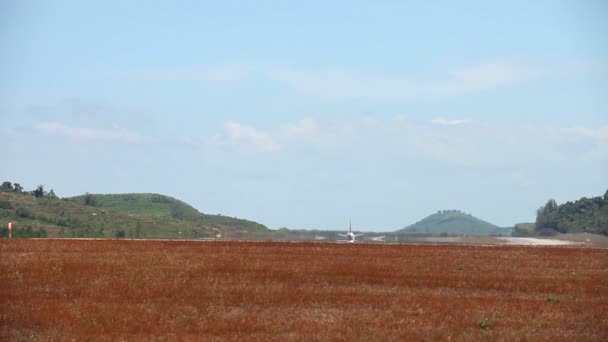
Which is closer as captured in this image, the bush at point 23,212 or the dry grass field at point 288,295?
the dry grass field at point 288,295

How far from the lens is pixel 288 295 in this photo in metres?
34.1

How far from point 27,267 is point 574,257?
114 ft

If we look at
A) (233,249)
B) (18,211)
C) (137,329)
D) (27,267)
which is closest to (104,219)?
(18,211)

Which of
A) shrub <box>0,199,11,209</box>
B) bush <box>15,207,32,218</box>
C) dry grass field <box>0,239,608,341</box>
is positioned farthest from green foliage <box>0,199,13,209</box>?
dry grass field <box>0,239,608,341</box>

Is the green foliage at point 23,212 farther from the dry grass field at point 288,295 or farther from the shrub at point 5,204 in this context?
the dry grass field at point 288,295

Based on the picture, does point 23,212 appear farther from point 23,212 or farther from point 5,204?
point 5,204

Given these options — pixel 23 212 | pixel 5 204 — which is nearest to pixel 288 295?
pixel 23 212

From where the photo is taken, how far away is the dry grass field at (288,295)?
88.2 ft

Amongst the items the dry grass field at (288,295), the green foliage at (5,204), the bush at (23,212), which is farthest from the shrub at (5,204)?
the dry grass field at (288,295)

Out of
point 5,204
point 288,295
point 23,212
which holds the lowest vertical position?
point 288,295

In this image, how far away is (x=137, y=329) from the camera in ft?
87.9

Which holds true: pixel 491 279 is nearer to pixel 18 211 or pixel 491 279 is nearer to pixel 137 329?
pixel 137 329

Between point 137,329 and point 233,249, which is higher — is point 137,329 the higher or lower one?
the lower one

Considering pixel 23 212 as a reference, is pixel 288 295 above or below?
below
